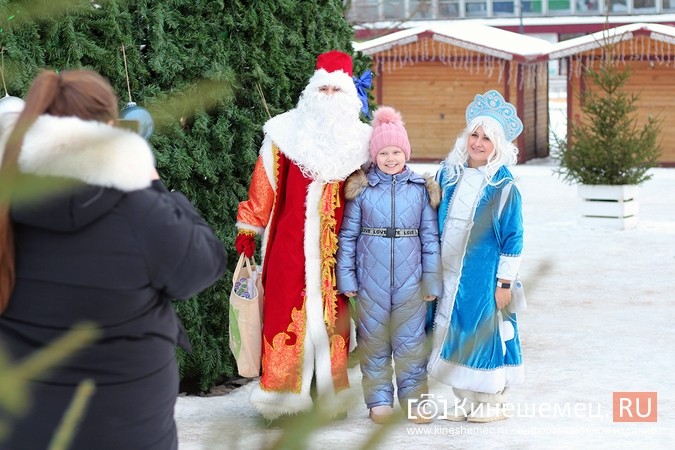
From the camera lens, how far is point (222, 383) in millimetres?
6340

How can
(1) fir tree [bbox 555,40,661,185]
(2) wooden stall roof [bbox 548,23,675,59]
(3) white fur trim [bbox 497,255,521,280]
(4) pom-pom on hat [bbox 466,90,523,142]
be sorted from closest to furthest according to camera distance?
(3) white fur trim [bbox 497,255,521,280] < (4) pom-pom on hat [bbox 466,90,523,142] < (1) fir tree [bbox 555,40,661,185] < (2) wooden stall roof [bbox 548,23,675,59]

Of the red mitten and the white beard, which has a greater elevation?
the white beard

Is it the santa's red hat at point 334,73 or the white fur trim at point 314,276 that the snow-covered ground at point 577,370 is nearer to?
the white fur trim at point 314,276

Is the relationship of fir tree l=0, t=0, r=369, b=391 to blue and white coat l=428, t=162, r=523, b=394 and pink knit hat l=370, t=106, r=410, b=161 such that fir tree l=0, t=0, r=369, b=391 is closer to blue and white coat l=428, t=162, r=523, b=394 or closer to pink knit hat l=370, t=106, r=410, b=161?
pink knit hat l=370, t=106, r=410, b=161

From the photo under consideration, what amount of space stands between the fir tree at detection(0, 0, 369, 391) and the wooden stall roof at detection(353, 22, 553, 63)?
17.5m

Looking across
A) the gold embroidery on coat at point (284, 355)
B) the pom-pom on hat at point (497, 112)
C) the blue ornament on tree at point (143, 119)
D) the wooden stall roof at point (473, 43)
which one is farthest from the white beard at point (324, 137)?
the wooden stall roof at point (473, 43)

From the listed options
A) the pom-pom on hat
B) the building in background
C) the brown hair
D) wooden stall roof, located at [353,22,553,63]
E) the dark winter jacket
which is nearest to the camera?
the brown hair

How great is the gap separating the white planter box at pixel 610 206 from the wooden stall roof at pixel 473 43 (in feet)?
32.3

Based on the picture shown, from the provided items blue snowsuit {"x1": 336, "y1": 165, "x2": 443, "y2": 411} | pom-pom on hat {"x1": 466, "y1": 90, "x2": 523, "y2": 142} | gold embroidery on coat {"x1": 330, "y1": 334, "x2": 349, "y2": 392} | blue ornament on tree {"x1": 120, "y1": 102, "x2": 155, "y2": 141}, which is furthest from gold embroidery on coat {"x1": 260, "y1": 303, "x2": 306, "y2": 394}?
blue ornament on tree {"x1": 120, "y1": 102, "x2": 155, "y2": 141}

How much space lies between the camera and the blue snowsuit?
17.0 ft

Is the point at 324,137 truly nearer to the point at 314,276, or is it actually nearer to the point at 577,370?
the point at 314,276

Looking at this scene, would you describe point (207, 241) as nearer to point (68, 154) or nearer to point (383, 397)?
point (68, 154)

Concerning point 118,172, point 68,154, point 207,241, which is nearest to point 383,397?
point 207,241

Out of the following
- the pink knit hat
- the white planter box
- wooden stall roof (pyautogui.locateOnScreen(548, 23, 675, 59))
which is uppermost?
wooden stall roof (pyautogui.locateOnScreen(548, 23, 675, 59))
